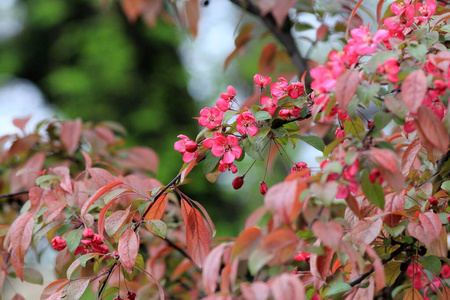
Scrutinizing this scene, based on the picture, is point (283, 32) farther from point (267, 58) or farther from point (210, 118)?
point (210, 118)

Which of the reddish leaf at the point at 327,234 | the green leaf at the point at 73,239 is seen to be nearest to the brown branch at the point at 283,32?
the green leaf at the point at 73,239

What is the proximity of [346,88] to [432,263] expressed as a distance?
0.40 metres

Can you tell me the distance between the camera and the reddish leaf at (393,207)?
91 centimetres

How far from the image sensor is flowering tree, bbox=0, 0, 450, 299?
666 mm

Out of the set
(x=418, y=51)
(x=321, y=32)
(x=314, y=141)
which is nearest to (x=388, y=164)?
(x=418, y=51)

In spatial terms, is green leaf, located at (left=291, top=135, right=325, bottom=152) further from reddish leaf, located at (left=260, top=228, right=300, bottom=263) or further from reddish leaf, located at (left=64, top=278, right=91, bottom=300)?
reddish leaf, located at (left=64, top=278, right=91, bottom=300)

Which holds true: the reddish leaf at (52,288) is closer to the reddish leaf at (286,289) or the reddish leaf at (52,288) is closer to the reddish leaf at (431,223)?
the reddish leaf at (286,289)

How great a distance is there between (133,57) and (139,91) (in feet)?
0.95

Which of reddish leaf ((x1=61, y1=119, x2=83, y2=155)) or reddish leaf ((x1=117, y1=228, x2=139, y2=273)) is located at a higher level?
reddish leaf ((x1=117, y1=228, x2=139, y2=273))

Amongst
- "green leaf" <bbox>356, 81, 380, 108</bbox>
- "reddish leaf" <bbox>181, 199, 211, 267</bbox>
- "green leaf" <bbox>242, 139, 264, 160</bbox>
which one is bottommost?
"reddish leaf" <bbox>181, 199, 211, 267</bbox>

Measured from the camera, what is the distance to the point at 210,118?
93 centimetres

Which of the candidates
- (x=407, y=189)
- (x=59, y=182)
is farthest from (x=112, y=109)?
(x=407, y=189)

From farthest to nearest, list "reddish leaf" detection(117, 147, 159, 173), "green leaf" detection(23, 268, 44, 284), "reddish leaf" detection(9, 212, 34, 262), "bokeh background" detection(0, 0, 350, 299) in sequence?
"bokeh background" detection(0, 0, 350, 299) < "reddish leaf" detection(117, 147, 159, 173) < "green leaf" detection(23, 268, 44, 284) < "reddish leaf" detection(9, 212, 34, 262)

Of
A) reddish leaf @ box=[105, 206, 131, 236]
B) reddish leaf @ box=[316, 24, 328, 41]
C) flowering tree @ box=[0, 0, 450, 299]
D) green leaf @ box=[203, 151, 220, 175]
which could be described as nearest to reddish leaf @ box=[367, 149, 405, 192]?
flowering tree @ box=[0, 0, 450, 299]
